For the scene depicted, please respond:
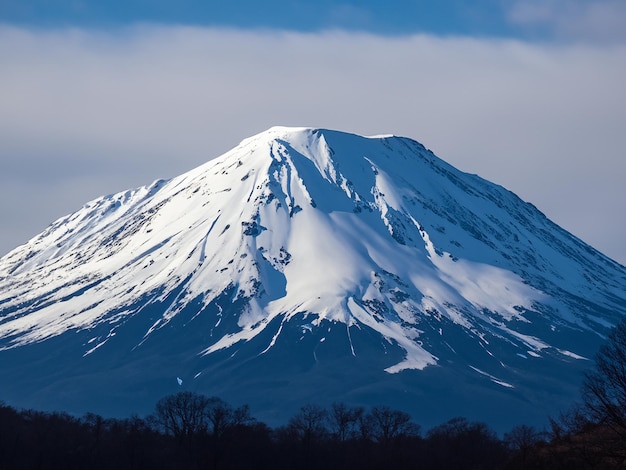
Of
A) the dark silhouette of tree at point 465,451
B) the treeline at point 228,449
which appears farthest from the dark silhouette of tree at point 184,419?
the dark silhouette of tree at point 465,451

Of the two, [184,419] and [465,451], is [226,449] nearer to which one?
[184,419]

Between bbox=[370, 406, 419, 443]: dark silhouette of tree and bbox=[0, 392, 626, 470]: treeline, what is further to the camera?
bbox=[370, 406, 419, 443]: dark silhouette of tree

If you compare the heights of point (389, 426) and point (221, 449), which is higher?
point (221, 449)

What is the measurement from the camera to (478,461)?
94.9 meters

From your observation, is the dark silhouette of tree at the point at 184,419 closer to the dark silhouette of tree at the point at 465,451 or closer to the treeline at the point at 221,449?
the treeline at the point at 221,449

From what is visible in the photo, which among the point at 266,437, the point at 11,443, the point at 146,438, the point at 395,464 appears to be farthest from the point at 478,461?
the point at 11,443

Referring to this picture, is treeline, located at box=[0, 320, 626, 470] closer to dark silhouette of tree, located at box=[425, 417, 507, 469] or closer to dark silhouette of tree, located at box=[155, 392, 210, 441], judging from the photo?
dark silhouette of tree, located at box=[425, 417, 507, 469]

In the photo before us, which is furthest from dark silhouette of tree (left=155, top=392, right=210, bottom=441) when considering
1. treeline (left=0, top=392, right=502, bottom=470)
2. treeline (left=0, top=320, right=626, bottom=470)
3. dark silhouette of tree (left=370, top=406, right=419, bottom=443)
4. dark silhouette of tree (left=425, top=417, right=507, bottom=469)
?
dark silhouette of tree (left=425, top=417, right=507, bottom=469)

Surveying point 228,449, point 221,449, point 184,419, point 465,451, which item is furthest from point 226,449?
point 465,451

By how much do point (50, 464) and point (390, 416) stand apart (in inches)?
1847

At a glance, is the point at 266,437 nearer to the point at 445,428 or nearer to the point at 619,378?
the point at 445,428

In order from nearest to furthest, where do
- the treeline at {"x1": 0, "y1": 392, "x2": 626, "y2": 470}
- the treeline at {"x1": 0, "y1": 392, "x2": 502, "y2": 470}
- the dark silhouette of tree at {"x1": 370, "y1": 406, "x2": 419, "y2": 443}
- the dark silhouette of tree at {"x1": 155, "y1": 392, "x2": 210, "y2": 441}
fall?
1. the treeline at {"x1": 0, "y1": 392, "x2": 626, "y2": 470}
2. the treeline at {"x1": 0, "y1": 392, "x2": 502, "y2": 470}
3. the dark silhouette of tree at {"x1": 155, "y1": 392, "x2": 210, "y2": 441}
4. the dark silhouette of tree at {"x1": 370, "y1": 406, "x2": 419, "y2": 443}

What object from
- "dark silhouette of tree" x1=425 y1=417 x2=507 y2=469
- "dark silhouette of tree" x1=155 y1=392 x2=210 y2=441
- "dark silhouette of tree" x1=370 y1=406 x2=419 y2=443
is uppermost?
"dark silhouette of tree" x1=155 y1=392 x2=210 y2=441

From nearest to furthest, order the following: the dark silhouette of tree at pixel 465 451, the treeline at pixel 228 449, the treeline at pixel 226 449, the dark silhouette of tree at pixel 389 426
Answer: the treeline at pixel 228 449 → the treeline at pixel 226 449 → the dark silhouette of tree at pixel 465 451 → the dark silhouette of tree at pixel 389 426
